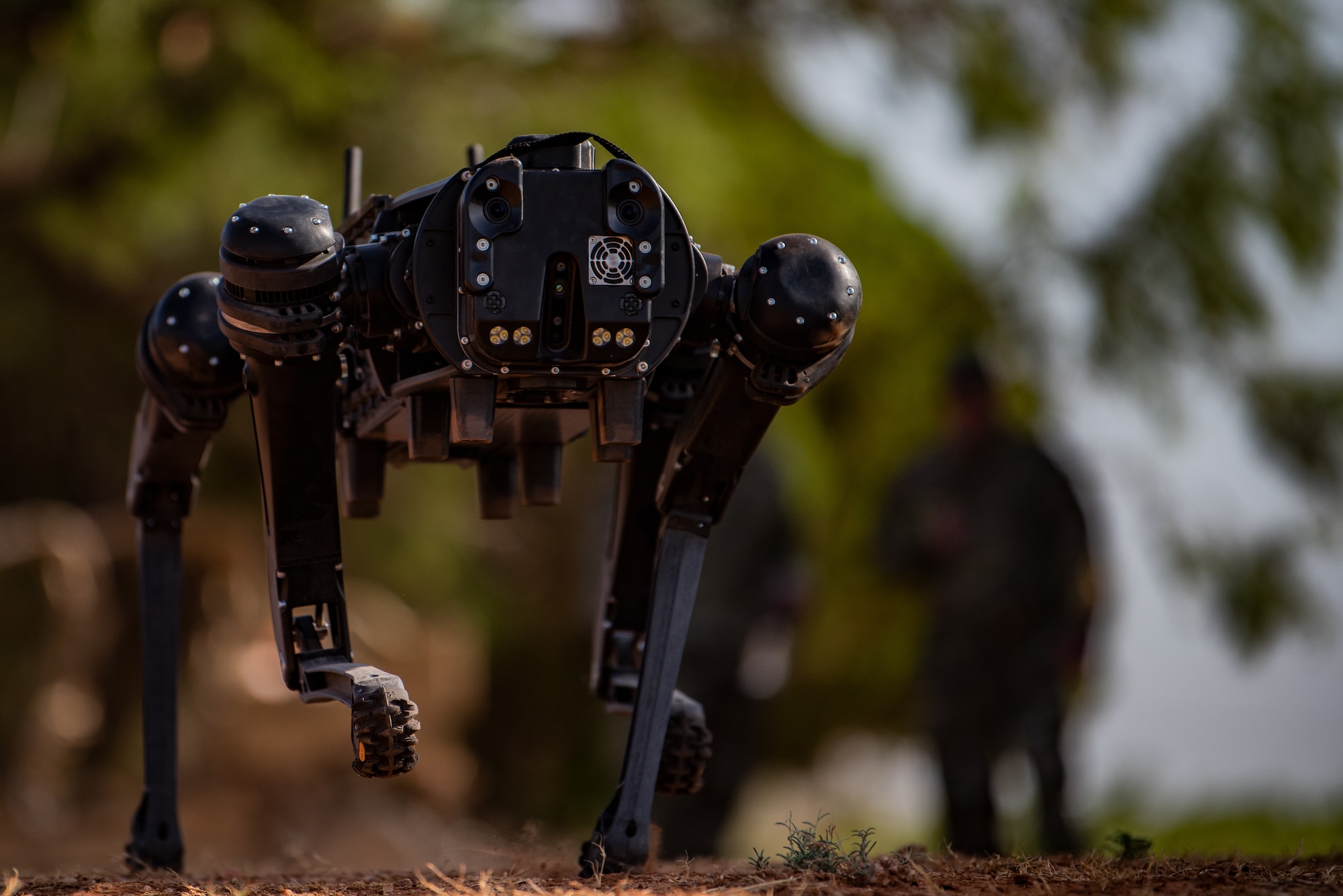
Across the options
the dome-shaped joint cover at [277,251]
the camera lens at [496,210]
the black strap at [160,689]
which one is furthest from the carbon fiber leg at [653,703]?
the black strap at [160,689]

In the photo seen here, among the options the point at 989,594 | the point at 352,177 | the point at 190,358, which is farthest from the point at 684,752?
the point at 989,594

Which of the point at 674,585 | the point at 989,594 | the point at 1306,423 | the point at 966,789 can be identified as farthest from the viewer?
the point at 1306,423

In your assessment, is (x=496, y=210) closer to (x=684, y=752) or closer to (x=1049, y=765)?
(x=684, y=752)

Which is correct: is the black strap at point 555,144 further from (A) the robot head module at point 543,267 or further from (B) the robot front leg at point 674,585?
(B) the robot front leg at point 674,585

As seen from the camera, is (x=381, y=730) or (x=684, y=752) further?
(x=684, y=752)

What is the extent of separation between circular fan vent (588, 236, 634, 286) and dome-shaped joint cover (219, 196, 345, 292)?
1.69ft

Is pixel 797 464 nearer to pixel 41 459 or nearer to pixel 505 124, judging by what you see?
pixel 505 124

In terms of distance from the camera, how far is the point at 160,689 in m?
3.38

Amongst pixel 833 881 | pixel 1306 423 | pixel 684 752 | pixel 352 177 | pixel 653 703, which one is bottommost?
pixel 833 881

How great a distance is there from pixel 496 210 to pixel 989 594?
441 centimetres

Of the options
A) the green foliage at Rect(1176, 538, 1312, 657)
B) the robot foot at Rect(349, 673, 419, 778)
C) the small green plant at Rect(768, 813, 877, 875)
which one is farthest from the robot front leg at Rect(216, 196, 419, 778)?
the green foliage at Rect(1176, 538, 1312, 657)

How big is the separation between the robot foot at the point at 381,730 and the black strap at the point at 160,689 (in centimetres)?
101

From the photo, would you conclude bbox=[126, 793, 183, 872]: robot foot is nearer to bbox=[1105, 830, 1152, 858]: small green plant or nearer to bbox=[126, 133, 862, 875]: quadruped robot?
bbox=[126, 133, 862, 875]: quadruped robot

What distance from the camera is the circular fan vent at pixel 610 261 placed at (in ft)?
8.16
